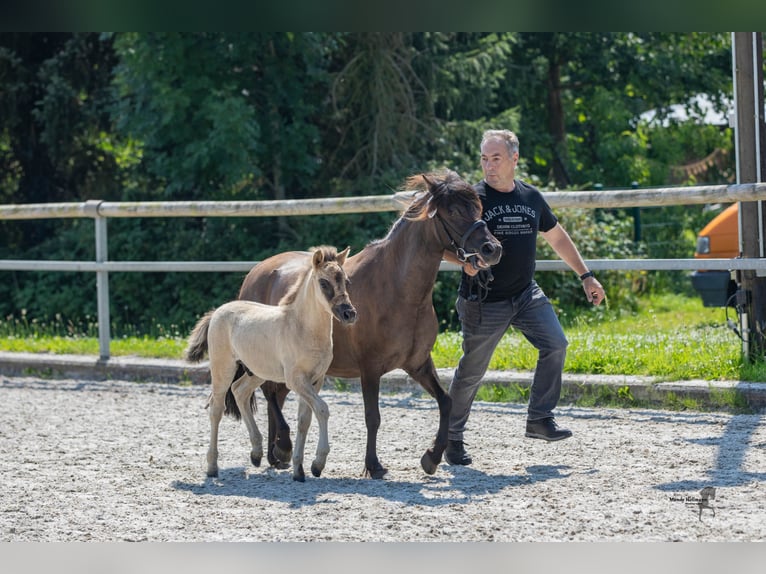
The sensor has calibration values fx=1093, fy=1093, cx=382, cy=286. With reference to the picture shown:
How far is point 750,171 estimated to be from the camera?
8.80 metres

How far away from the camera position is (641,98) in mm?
22672

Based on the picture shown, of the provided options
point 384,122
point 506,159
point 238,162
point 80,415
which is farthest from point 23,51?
point 506,159

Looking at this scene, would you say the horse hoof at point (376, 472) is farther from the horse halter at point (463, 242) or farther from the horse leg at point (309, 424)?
the horse halter at point (463, 242)

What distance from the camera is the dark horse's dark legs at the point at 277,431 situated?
6664mm

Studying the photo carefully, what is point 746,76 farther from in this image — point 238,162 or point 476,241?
point 238,162

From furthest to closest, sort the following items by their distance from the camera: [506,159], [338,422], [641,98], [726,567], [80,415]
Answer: [641,98] < [80,415] < [338,422] < [506,159] < [726,567]

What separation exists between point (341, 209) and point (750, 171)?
135 inches

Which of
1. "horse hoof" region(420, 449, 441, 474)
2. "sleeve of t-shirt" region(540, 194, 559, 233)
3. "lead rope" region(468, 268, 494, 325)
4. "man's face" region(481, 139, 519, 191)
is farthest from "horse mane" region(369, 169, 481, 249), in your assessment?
"horse hoof" region(420, 449, 441, 474)

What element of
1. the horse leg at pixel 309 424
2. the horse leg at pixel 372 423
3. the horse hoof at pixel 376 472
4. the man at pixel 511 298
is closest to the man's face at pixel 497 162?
the man at pixel 511 298

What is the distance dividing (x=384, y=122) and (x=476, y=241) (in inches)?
424

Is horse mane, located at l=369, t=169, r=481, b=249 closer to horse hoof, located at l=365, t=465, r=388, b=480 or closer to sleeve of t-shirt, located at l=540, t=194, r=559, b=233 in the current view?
sleeve of t-shirt, located at l=540, t=194, r=559, b=233

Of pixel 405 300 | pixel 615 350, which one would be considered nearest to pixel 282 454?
pixel 405 300

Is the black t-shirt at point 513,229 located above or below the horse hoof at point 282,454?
above

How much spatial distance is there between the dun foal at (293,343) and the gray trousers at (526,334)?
0.92m
